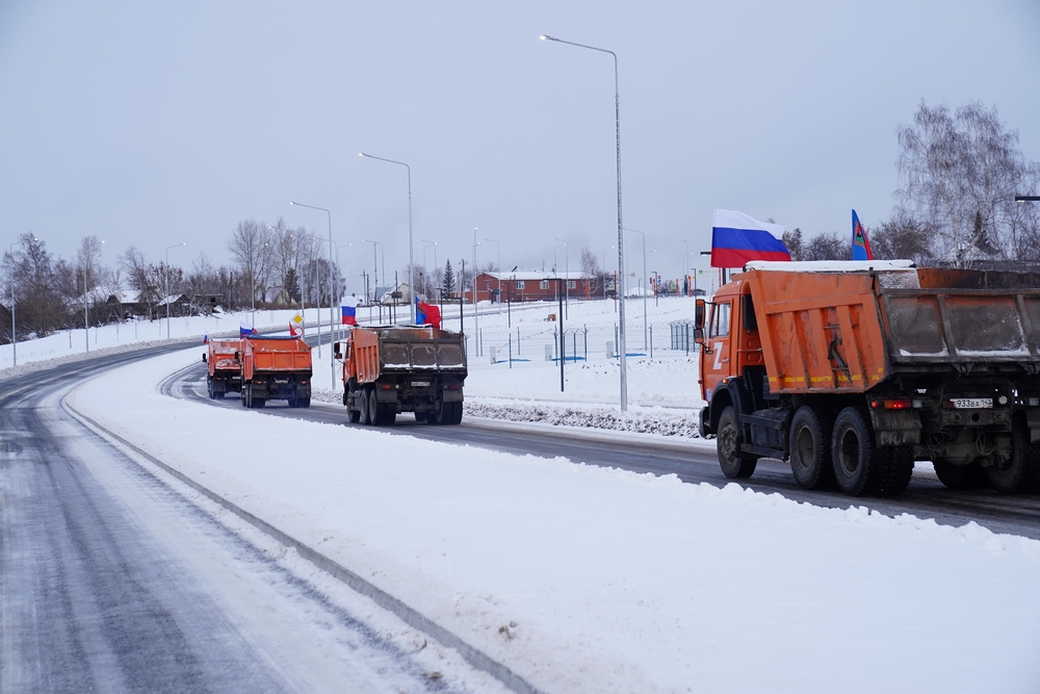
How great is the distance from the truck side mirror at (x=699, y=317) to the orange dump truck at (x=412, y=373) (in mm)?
14747

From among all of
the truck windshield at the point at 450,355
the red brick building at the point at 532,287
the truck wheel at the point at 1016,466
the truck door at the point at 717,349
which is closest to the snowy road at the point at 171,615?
the truck door at the point at 717,349

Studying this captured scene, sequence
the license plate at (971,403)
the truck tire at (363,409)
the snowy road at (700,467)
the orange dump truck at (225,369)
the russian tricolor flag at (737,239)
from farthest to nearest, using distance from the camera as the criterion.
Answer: the orange dump truck at (225,369), the truck tire at (363,409), the russian tricolor flag at (737,239), the license plate at (971,403), the snowy road at (700,467)

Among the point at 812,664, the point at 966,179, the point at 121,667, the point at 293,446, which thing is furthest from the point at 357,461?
the point at 966,179

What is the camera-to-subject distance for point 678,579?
7.24 meters

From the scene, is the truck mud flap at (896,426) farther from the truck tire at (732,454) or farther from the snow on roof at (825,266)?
the truck tire at (732,454)

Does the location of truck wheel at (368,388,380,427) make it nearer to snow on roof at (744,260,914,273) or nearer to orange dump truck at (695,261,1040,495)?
snow on roof at (744,260,914,273)

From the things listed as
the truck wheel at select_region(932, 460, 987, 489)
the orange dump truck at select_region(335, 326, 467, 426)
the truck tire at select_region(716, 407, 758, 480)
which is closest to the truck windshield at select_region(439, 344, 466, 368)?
the orange dump truck at select_region(335, 326, 467, 426)

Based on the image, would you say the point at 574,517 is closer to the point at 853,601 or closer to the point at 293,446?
the point at 853,601

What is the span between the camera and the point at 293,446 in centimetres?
1903

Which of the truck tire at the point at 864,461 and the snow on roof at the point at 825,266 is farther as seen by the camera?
the snow on roof at the point at 825,266

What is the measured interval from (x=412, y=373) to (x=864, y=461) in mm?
19752

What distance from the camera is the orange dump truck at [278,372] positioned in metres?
46.9

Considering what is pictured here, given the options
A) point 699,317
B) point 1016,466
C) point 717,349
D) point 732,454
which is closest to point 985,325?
point 1016,466

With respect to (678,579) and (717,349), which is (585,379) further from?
(678,579)
